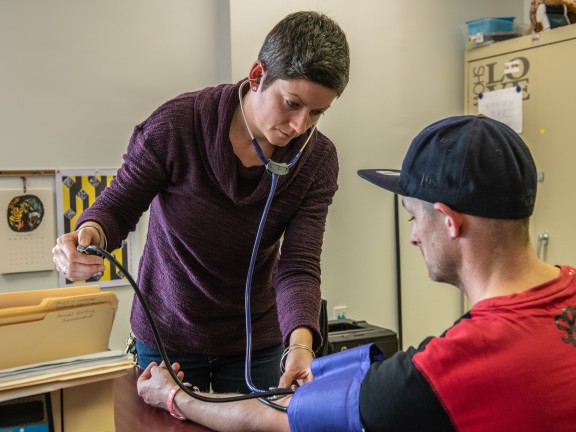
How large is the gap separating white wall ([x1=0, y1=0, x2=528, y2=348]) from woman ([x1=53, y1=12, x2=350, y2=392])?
50.6 inches

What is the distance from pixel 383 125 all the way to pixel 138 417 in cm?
254

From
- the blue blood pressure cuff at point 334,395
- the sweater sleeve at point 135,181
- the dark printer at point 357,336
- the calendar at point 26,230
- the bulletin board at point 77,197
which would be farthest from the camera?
the dark printer at point 357,336

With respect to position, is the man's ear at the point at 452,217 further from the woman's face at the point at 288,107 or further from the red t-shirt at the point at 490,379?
the woman's face at the point at 288,107

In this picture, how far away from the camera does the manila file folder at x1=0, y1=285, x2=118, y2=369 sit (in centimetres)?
113

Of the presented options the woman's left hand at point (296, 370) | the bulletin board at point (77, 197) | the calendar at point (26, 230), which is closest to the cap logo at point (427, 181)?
the woman's left hand at point (296, 370)

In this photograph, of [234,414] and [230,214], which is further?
[230,214]

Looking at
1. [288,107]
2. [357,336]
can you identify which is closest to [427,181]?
[288,107]

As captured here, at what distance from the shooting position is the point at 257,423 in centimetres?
122

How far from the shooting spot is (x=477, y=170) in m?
1.01

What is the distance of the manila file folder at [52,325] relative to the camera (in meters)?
1.13

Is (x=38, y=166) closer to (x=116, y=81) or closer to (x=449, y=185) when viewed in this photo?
(x=116, y=81)

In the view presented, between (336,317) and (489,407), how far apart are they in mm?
2618

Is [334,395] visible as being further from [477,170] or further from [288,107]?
[288,107]

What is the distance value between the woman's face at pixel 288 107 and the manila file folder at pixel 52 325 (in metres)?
0.51
